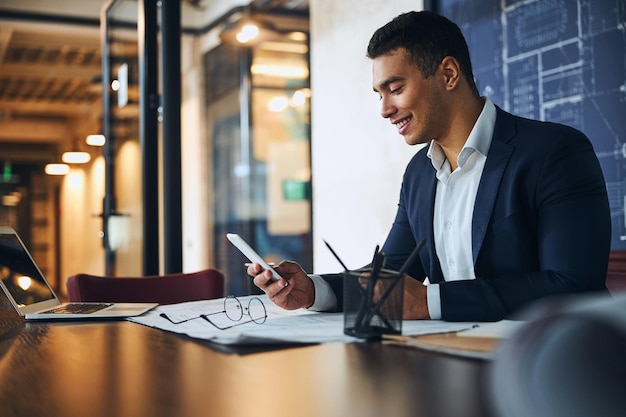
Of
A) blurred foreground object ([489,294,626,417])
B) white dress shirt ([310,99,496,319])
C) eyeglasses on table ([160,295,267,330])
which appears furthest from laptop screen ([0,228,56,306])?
blurred foreground object ([489,294,626,417])

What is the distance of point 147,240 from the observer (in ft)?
13.4

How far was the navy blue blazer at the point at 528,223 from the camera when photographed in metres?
1.46

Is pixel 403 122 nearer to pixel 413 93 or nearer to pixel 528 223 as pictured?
pixel 413 93

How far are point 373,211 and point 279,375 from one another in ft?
10.0

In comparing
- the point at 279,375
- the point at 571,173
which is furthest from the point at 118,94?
the point at 279,375

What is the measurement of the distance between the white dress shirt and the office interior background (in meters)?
0.83

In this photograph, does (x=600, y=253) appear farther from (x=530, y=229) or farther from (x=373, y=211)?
(x=373, y=211)

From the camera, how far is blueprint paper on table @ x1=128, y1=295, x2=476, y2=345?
1.20 m

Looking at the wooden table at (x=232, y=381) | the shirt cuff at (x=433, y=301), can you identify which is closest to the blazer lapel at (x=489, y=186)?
the shirt cuff at (x=433, y=301)

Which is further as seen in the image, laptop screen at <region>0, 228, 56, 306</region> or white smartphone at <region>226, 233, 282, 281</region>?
laptop screen at <region>0, 228, 56, 306</region>

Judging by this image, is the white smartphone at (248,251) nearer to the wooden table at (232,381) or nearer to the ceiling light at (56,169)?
the wooden table at (232,381)

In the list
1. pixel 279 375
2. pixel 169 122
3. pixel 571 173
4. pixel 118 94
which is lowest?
pixel 279 375

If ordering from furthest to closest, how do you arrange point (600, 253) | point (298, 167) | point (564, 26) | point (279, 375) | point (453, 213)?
point (298, 167) < point (564, 26) < point (453, 213) < point (600, 253) < point (279, 375)

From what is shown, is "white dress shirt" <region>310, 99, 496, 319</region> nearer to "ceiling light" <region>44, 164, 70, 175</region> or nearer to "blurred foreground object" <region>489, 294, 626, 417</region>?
"blurred foreground object" <region>489, 294, 626, 417</region>
